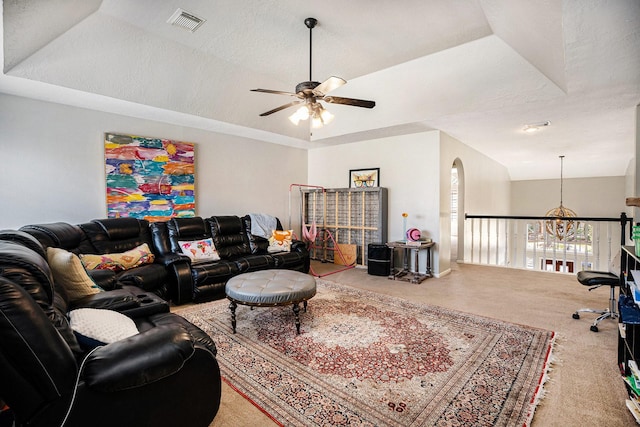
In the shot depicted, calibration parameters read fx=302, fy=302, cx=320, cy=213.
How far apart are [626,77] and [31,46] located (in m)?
5.63

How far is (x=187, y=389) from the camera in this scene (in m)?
1.48

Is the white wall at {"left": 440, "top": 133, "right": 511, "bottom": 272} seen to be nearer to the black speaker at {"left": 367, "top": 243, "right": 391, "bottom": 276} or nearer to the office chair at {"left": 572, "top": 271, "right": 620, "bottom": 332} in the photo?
the black speaker at {"left": 367, "top": 243, "right": 391, "bottom": 276}

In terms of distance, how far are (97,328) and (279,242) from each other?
3524mm

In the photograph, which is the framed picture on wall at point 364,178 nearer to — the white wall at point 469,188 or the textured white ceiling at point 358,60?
the textured white ceiling at point 358,60

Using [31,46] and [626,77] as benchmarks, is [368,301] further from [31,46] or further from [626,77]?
[31,46]

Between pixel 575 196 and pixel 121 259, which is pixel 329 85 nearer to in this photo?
pixel 121 259

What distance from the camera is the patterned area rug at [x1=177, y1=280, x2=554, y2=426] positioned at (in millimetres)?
1815

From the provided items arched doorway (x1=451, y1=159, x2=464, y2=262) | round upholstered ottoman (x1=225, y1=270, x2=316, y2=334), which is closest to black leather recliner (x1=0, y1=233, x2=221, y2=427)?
round upholstered ottoman (x1=225, y1=270, x2=316, y2=334)

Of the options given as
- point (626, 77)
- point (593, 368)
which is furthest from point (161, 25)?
point (593, 368)

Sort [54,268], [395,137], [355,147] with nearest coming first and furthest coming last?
[54,268] < [395,137] < [355,147]

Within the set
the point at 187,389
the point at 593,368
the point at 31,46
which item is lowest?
the point at 593,368

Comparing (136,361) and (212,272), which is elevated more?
(136,361)

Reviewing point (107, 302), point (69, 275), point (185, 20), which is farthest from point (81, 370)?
point (185, 20)

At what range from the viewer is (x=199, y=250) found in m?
4.19
